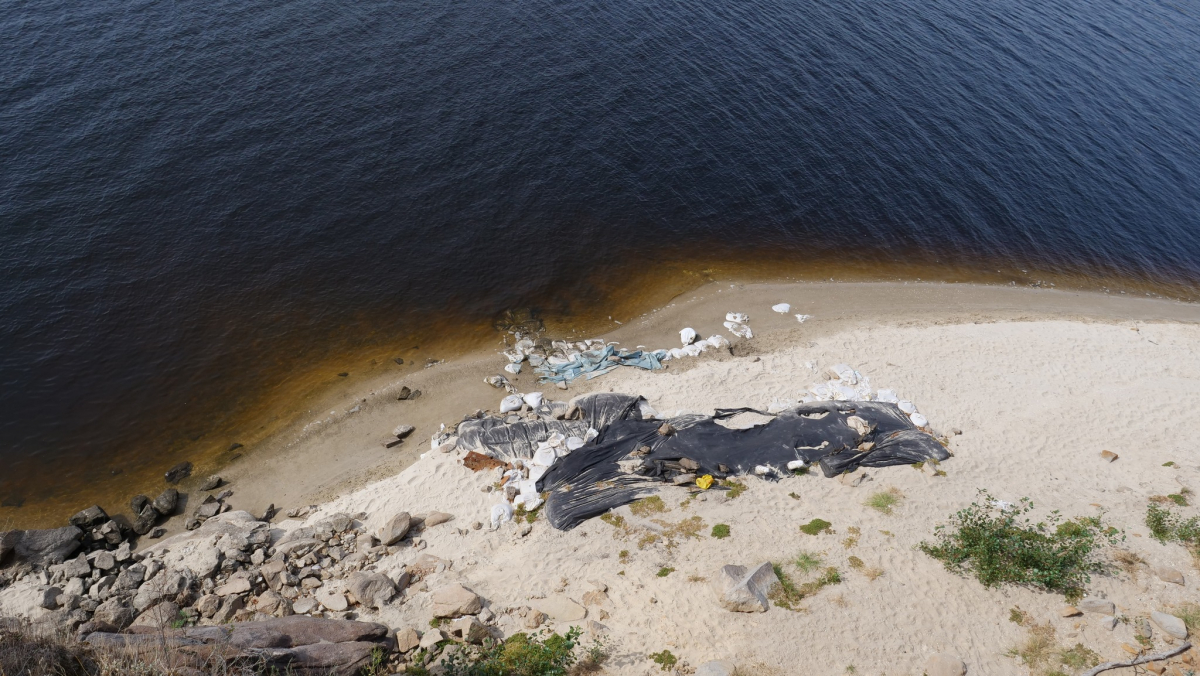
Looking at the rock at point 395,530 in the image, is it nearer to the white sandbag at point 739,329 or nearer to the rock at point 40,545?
the rock at point 40,545

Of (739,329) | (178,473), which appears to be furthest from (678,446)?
(178,473)

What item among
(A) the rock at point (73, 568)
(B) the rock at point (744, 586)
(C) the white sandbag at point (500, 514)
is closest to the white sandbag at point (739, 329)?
(B) the rock at point (744, 586)

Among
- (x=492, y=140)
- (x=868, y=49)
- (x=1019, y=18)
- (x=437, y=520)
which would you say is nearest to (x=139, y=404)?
(x=437, y=520)

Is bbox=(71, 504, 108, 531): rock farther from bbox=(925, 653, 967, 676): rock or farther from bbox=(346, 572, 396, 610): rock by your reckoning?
bbox=(925, 653, 967, 676): rock

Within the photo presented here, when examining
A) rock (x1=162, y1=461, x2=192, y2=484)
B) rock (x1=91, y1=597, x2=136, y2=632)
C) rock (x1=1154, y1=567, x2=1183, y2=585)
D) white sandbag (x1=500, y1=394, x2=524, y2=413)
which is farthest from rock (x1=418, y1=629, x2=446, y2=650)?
rock (x1=1154, y1=567, x2=1183, y2=585)

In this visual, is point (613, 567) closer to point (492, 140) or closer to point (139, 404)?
point (139, 404)
